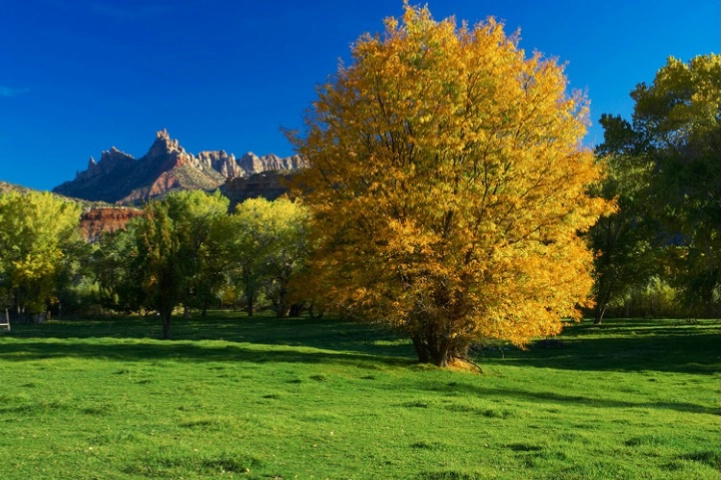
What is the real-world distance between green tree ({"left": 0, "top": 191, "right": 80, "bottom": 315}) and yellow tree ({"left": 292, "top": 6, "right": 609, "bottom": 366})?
52.2 metres

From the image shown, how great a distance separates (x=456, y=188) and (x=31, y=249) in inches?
2367

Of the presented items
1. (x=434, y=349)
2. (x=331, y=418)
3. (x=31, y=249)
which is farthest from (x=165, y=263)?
(x=31, y=249)

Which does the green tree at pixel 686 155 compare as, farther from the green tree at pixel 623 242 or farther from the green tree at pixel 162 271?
the green tree at pixel 162 271

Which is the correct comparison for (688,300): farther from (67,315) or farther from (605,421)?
(67,315)

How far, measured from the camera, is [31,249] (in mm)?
60000

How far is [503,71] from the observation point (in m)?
17.9

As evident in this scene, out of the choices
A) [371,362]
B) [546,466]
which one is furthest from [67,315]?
[546,466]

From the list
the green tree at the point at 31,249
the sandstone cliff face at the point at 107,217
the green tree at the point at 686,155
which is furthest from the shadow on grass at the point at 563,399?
the sandstone cliff face at the point at 107,217

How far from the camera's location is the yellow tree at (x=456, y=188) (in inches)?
660

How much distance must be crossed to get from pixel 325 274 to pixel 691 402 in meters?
12.8

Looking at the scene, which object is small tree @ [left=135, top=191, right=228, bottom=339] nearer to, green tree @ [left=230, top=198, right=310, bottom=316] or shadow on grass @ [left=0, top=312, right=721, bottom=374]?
shadow on grass @ [left=0, top=312, right=721, bottom=374]

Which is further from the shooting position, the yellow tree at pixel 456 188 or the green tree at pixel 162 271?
the green tree at pixel 162 271

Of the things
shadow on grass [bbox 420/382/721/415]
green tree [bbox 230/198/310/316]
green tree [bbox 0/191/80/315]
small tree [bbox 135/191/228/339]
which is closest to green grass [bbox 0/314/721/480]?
shadow on grass [bbox 420/382/721/415]

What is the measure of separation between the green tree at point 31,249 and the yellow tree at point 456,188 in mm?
52239
